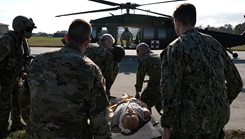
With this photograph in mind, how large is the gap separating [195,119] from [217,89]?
0.31 m

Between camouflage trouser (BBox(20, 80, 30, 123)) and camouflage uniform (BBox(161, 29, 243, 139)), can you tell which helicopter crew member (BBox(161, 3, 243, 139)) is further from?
camouflage trouser (BBox(20, 80, 30, 123))

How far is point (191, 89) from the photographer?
2504mm

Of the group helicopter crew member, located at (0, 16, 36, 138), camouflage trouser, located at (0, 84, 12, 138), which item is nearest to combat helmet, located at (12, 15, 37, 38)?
helicopter crew member, located at (0, 16, 36, 138)

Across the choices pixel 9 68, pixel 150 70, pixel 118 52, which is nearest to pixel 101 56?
pixel 118 52

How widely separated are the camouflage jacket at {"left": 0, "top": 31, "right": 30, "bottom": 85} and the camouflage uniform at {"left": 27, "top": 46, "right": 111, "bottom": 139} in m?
2.52

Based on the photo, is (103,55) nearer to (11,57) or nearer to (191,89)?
(11,57)

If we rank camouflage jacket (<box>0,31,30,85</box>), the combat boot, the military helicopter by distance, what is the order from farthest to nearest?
1. the military helicopter
2. the combat boot
3. camouflage jacket (<box>0,31,30,85</box>)

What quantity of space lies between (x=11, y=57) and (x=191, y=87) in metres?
3.44

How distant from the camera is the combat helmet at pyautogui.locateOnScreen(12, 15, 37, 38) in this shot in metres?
4.95

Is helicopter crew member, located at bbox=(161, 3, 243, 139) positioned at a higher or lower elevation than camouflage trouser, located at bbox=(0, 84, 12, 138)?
higher

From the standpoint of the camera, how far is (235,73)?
9.20 feet

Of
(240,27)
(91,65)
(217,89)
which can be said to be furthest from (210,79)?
(240,27)

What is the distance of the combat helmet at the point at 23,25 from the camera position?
4953mm

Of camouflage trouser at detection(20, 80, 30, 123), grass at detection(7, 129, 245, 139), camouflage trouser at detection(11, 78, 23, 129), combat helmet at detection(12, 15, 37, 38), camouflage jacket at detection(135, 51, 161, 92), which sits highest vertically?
combat helmet at detection(12, 15, 37, 38)
